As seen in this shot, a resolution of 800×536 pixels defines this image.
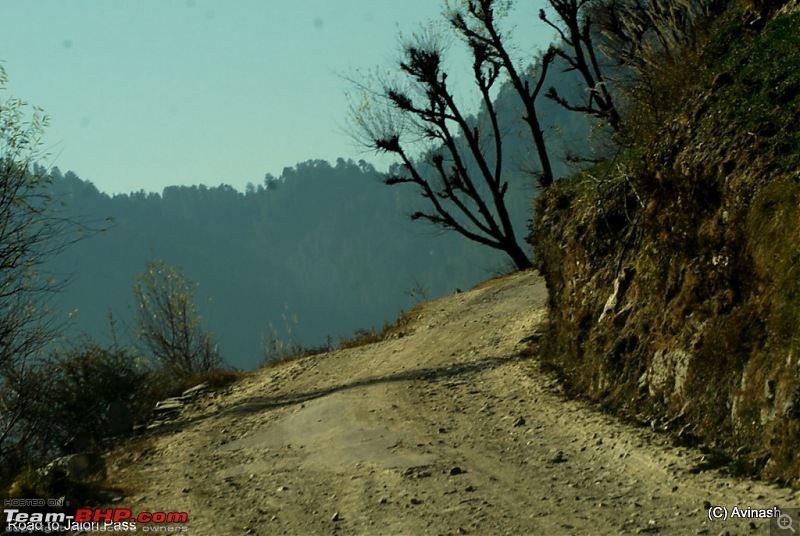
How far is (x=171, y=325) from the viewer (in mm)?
27922

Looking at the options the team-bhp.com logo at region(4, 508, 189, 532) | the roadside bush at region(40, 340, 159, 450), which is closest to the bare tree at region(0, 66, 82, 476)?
the roadside bush at region(40, 340, 159, 450)

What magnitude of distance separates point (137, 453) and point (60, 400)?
432 centimetres

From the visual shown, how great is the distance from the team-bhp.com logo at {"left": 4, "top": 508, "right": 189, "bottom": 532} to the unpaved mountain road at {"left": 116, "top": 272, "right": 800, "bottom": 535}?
0.74 ft

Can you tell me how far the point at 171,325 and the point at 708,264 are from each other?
73.7 ft

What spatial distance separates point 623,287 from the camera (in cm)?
977

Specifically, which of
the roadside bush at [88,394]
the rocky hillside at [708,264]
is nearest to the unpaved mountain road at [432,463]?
the rocky hillside at [708,264]

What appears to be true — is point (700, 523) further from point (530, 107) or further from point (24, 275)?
point (530, 107)

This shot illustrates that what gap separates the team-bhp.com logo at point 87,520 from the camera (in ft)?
24.7

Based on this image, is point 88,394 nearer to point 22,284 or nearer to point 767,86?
point 22,284

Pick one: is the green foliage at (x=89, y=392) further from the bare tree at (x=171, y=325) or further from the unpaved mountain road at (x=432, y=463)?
the bare tree at (x=171, y=325)

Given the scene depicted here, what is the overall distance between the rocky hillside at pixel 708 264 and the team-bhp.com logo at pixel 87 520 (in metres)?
4.57

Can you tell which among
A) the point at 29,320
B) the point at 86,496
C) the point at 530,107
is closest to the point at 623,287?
the point at 86,496

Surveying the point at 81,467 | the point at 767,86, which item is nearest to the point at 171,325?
the point at 81,467

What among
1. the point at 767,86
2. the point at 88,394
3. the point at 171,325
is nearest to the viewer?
the point at 767,86
